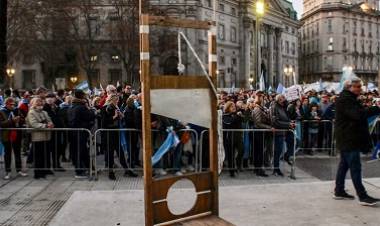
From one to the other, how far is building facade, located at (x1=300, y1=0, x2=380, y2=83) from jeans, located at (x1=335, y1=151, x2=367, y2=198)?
11575 centimetres

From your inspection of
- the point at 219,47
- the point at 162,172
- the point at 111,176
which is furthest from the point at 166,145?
the point at 219,47

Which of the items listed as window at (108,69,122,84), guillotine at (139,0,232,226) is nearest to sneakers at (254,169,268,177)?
guillotine at (139,0,232,226)

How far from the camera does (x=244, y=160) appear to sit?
1356 centimetres

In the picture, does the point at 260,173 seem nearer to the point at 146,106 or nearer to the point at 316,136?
the point at 316,136

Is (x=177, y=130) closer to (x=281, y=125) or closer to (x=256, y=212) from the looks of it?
(x=281, y=125)

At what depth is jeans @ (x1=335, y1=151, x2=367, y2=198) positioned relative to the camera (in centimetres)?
872

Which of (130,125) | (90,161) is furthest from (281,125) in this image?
(90,161)

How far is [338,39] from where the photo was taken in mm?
126812

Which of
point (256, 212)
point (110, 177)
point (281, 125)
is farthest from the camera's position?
point (281, 125)

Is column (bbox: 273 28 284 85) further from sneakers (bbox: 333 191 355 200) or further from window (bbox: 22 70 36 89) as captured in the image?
sneakers (bbox: 333 191 355 200)

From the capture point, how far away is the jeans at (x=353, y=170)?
872cm

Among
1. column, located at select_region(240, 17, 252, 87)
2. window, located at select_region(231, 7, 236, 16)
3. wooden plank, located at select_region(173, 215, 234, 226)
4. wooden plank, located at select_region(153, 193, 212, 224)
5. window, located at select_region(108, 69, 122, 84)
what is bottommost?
wooden plank, located at select_region(173, 215, 234, 226)

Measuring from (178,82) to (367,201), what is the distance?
4.34m

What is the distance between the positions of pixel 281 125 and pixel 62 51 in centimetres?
4784
